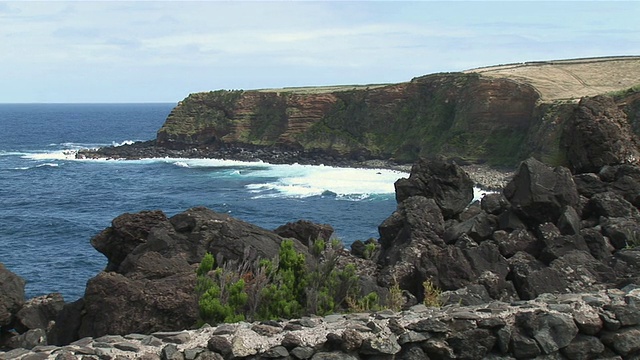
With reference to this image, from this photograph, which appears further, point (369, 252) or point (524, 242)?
point (369, 252)

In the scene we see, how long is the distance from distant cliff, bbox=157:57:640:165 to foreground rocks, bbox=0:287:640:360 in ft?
194

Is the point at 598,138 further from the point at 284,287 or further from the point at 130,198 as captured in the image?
the point at 130,198

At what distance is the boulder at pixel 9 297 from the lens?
20641mm

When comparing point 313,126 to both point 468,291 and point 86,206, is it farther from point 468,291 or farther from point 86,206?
point 468,291

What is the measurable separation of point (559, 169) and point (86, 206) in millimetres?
53855

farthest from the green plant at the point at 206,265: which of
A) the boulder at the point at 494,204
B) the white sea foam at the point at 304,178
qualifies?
the white sea foam at the point at 304,178

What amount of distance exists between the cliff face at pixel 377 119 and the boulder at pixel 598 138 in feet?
192

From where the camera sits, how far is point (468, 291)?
59.2 feet

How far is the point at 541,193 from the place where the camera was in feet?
77.0

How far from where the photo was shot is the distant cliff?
87.2 meters

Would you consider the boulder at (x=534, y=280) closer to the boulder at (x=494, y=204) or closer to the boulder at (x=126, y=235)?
the boulder at (x=494, y=204)

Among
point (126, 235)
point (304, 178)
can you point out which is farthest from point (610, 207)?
point (304, 178)

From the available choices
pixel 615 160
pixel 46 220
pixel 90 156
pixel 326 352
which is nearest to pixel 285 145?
pixel 90 156

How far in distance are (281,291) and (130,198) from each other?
197 ft
